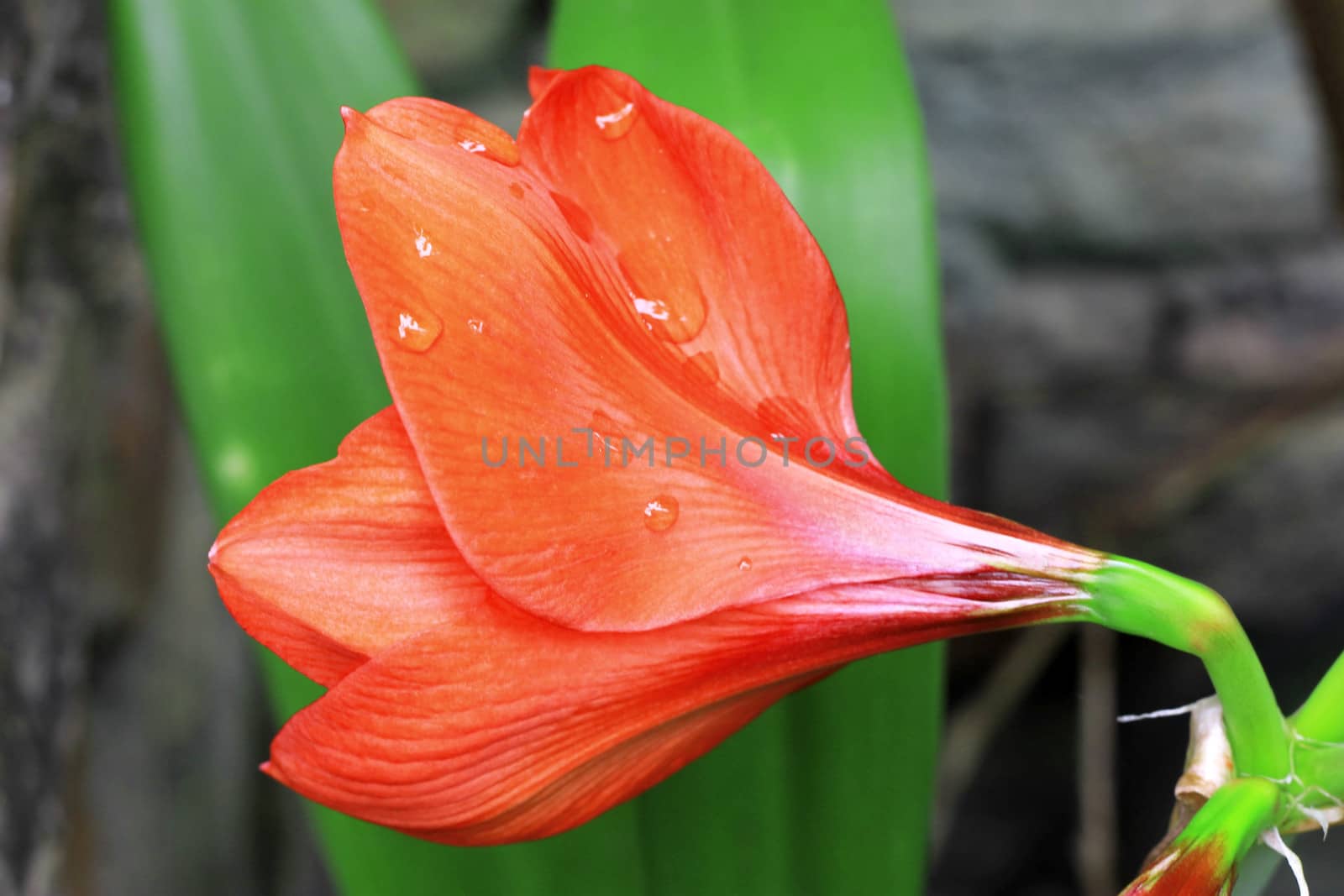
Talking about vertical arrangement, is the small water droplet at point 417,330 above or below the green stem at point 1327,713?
above

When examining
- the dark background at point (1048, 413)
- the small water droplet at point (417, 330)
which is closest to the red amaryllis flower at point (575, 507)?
the small water droplet at point (417, 330)

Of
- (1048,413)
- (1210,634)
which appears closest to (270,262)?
(1210,634)

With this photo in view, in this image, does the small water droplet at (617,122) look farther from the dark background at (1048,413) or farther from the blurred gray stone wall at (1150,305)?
the blurred gray stone wall at (1150,305)

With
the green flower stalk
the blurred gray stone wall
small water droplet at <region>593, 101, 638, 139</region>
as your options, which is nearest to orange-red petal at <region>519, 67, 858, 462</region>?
small water droplet at <region>593, 101, 638, 139</region>

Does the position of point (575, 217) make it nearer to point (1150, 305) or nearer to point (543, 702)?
point (543, 702)

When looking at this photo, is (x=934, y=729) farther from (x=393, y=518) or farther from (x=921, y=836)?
(x=393, y=518)

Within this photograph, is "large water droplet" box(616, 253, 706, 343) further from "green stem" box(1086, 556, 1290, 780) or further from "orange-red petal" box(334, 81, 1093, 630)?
"green stem" box(1086, 556, 1290, 780)
